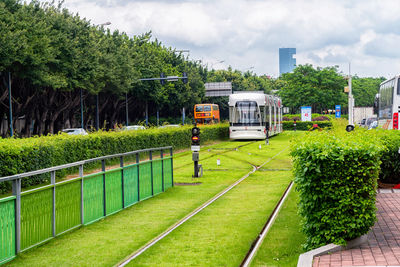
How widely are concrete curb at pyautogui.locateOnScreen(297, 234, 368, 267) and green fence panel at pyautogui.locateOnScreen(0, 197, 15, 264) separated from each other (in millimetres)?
3986

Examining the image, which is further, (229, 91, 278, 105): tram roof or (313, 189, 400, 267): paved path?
(229, 91, 278, 105): tram roof

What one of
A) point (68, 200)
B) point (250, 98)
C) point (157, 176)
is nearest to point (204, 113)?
point (250, 98)

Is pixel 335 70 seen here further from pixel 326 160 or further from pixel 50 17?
pixel 326 160

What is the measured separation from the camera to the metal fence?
8.38 metres

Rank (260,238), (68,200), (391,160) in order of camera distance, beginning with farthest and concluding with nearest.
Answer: (391,160)
(68,200)
(260,238)

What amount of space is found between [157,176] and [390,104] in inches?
616

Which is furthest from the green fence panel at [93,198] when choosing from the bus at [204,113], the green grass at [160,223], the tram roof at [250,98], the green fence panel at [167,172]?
the bus at [204,113]

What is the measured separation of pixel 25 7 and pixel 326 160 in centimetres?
3273

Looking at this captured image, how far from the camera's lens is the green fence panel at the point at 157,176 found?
15.4 m

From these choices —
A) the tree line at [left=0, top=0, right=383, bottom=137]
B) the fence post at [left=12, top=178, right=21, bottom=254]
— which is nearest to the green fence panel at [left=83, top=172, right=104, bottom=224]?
the fence post at [left=12, top=178, right=21, bottom=254]

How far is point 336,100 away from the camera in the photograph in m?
98.2

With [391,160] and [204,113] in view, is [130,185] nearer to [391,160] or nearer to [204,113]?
[391,160]

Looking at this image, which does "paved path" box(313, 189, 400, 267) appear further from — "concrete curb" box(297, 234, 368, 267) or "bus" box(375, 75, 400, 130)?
"bus" box(375, 75, 400, 130)

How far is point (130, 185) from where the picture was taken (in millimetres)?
13352
